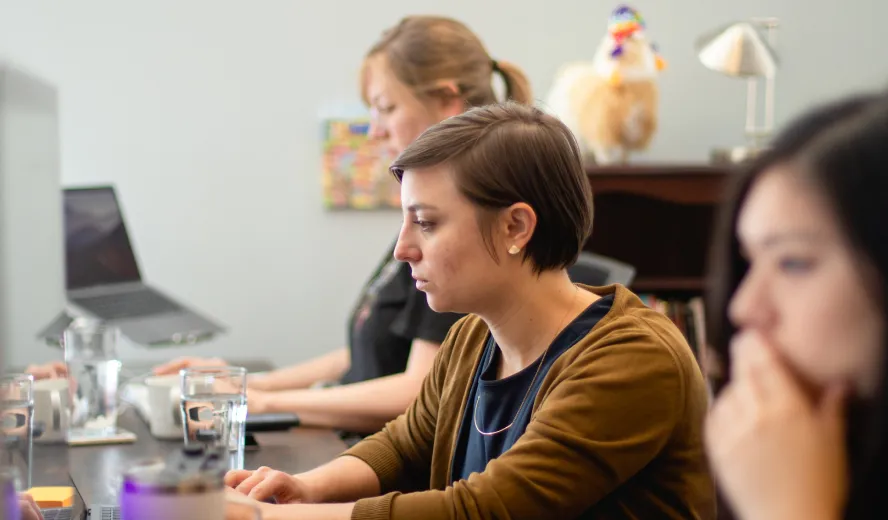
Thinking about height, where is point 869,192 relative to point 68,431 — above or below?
above

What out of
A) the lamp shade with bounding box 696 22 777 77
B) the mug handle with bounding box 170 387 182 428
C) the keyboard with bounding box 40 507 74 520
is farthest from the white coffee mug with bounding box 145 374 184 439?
the lamp shade with bounding box 696 22 777 77

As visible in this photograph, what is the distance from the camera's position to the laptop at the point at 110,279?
2428 mm

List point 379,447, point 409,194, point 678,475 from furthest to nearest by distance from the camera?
point 379,447 < point 409,194 < point 678,475

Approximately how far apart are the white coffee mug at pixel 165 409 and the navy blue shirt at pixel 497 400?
0.54 meters

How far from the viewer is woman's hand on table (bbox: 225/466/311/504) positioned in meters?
1.22

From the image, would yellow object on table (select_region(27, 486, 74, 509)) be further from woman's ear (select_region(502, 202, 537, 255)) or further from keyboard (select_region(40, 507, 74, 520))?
woman's ear (select_region(502, 202, 537, 255))

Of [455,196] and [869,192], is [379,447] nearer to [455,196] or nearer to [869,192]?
[455,196]

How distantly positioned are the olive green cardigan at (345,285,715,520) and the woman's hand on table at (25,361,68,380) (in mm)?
855

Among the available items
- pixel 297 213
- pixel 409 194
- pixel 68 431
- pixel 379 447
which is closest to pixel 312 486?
pixel 379 447

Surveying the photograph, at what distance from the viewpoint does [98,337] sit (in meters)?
1.71

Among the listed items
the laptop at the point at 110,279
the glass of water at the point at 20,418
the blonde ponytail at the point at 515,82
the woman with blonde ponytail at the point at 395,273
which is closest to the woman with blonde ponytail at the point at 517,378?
the glass of water at the point at 20,418

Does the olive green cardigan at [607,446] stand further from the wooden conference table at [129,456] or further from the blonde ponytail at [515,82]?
the blonde ponytail at [515,82]

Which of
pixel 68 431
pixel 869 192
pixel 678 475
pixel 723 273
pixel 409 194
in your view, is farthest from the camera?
pixel 68 431

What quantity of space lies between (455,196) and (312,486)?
0.39 meters
